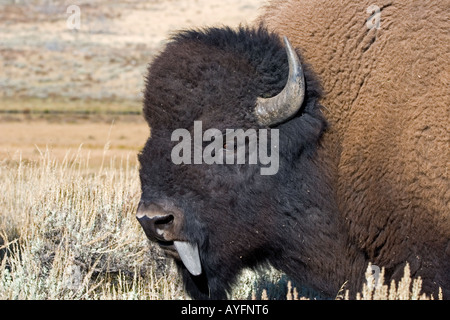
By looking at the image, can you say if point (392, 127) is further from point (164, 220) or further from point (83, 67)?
point (83, 67)

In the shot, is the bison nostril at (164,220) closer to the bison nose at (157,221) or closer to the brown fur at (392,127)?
the bison nose at (157,221)

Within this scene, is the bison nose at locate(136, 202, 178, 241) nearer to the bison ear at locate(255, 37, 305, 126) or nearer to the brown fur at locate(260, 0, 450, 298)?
the bison ear at locate(255, 37, 305, 126)

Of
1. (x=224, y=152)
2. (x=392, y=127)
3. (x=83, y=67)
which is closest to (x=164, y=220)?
(x=224, y=152)

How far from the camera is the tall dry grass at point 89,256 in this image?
17.0ft

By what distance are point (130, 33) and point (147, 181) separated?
33031 millimetres

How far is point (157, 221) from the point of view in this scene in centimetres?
422

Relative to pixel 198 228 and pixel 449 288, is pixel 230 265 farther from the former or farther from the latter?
pixel 449 288

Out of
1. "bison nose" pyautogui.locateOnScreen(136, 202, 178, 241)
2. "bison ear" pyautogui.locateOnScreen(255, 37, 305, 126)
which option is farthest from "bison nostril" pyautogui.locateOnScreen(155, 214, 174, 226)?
"bison ear" pyautogui.locateOnScreen(255, 37, 305, 126)

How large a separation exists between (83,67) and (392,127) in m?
26.5

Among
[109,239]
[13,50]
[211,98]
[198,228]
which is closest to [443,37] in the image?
[211,98]

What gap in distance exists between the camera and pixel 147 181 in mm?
4363
